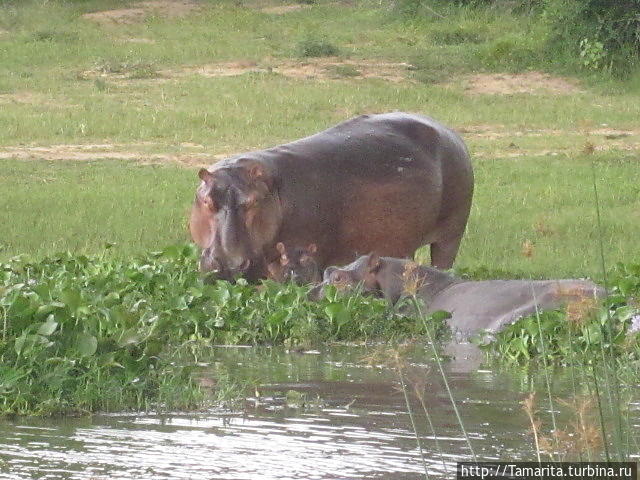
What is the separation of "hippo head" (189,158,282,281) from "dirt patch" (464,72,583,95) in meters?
12.7

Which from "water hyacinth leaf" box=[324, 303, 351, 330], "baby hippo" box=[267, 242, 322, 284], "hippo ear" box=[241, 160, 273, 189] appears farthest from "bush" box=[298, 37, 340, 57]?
"water hyacinth leaf" box=[324, 303, 351, 330]

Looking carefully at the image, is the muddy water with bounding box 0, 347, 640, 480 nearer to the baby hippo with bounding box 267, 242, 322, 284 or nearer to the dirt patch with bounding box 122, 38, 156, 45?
the baby hippo with bounding box 267, 242, 322, 284

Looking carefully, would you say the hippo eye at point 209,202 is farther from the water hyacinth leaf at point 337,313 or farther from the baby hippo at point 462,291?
the water hyacinth leaf at point 337,313

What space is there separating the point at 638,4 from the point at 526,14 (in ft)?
12.6

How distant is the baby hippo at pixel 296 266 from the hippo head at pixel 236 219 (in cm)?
Answer: 9

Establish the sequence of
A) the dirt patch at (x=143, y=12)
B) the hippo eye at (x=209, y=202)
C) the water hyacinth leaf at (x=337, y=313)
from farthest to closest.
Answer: the dirt patch at (x=143, y=12) < the hippo eye at (x=209, y=202) < the water hyacinth leaf at (x=337, y=313)

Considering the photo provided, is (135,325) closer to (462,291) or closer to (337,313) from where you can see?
(337,313)

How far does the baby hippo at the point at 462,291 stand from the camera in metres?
7.29

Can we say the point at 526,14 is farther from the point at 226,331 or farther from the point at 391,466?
the point at 391,466

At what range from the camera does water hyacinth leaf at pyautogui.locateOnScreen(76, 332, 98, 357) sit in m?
5.23

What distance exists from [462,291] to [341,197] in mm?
1070

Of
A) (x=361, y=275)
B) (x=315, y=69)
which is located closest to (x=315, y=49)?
(x=315, y=69)

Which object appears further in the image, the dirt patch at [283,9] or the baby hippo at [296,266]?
the dirt patch at [283,9]

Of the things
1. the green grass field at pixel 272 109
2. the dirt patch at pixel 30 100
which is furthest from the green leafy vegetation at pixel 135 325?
the dirt patch at pixel 30 100
